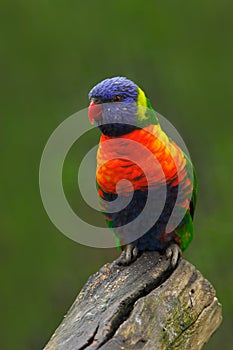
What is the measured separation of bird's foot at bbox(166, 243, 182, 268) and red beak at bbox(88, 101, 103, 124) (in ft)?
1.63

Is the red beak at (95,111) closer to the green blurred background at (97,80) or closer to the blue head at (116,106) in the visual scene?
the blue head at (116,106)

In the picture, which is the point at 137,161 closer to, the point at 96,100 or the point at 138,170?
the point at 138,170

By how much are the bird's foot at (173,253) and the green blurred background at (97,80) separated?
2.11 meters

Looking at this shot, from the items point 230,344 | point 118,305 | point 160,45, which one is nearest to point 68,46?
point 160,45

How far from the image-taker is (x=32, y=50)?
4457 millimetres

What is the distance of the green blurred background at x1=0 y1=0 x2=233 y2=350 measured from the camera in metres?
4.41

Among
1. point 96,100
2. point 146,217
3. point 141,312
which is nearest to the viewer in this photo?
point 141,312

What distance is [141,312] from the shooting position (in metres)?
1.69

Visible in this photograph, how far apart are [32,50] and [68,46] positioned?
24 cm

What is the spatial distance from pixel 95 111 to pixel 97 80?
7.38ft

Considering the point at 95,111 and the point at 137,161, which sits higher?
the point at 95,111

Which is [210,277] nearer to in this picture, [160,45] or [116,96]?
[160,45]

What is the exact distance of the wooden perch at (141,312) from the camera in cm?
160

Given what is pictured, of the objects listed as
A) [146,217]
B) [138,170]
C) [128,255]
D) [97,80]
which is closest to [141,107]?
[138,170]
